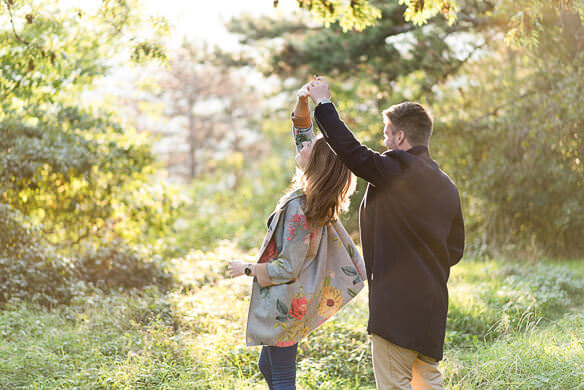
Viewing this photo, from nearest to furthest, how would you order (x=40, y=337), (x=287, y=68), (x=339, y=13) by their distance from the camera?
(x=40, y=337), (x=339, y=13), (x=287, y=68)

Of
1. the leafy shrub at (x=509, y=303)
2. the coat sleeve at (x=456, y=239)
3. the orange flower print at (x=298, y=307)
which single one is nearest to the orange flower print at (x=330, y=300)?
Result: the orange flower print at (x=298, y=307)

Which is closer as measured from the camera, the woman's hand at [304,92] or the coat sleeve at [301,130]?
the woman's hand at [304,92]

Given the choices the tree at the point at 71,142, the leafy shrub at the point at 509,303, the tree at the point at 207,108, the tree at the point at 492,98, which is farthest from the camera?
the tree at the point at 207,108

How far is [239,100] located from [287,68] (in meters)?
12.4

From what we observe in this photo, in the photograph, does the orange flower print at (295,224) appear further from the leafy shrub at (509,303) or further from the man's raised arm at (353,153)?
the leafy shrub at (509,303)

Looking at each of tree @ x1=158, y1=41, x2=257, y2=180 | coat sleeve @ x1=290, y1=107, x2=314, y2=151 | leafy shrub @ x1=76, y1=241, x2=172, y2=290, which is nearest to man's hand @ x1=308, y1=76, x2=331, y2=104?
coat sleeve @ x1=290, y1=107, x2=314, y2=151

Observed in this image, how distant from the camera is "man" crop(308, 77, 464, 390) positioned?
7.27 ft

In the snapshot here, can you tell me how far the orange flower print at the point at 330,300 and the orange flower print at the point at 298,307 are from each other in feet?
0.38

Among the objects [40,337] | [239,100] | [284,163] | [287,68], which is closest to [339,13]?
[40,337]

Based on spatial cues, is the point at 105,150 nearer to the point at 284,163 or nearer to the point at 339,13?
the point at 339,13

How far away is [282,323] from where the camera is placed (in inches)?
96.9

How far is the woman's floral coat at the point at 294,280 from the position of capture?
96.3 inches

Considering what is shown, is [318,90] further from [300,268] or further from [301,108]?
[300,268]

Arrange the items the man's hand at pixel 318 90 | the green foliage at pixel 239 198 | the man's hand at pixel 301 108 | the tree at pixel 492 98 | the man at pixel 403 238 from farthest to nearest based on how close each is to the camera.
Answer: the green foliage at pixel 239 198
the tree at pixel 492 98
the man's hand at pixel 301 108
the man's hand at pixel 318 90
the man at pixel 403 238
